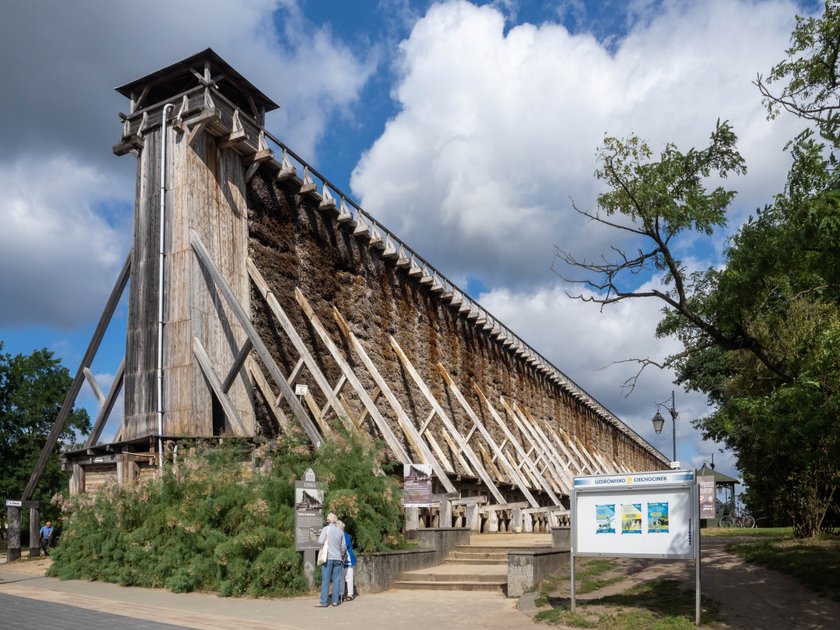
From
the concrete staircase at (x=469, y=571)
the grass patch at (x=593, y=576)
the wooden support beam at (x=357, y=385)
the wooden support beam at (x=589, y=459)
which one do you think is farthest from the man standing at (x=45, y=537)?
the wooden support beam at (x=589, y=459)

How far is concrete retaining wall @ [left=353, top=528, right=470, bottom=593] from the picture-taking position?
1201 centimetres

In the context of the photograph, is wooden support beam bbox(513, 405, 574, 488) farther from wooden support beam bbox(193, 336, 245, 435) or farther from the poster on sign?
the poster on sign

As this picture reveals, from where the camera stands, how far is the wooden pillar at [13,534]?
18206 mm

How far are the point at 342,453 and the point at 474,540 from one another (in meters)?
4.45

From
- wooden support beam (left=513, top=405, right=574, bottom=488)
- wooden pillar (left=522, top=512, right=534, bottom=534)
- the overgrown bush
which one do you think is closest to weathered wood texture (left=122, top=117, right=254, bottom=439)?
the overgrown bush

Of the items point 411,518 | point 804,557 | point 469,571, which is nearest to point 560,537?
point 469,571

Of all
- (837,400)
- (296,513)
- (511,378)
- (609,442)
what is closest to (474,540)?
(296,513)

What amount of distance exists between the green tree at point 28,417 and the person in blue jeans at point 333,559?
28699 millimetres

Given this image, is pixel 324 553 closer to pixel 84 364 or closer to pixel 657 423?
pixel 84 364

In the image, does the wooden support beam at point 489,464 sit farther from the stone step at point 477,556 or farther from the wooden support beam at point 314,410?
the stone step at point 477,556

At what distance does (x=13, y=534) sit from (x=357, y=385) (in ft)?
28.7

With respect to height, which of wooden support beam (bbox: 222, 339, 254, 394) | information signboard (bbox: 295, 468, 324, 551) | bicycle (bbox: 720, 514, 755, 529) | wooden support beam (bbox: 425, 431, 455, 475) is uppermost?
wooden support beam (bbox: 222, 339, 254, 394)

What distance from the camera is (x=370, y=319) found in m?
25.5

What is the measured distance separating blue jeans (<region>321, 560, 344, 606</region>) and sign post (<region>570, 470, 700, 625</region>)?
10.7ft
